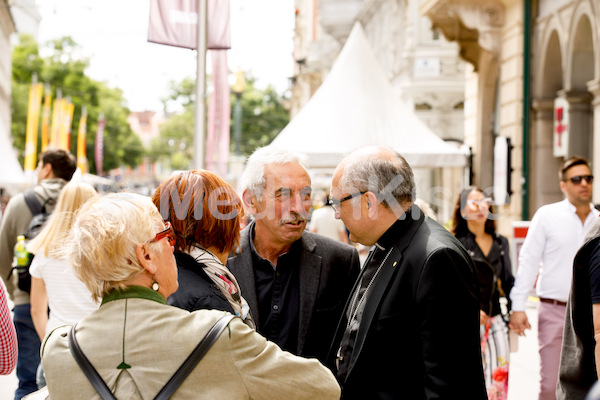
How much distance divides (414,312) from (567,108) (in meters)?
11.7

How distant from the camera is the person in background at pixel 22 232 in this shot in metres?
5.88

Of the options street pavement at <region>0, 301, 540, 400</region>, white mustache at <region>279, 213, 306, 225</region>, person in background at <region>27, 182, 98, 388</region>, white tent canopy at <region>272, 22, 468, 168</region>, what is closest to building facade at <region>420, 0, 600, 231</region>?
white tent canopy at <region>272, 22, 468, 168</region>

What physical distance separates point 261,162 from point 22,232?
315 centimetres

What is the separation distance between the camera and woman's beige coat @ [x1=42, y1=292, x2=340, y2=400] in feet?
7.31

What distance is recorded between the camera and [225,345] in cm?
224

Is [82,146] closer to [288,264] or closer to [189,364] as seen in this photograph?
[288,264]

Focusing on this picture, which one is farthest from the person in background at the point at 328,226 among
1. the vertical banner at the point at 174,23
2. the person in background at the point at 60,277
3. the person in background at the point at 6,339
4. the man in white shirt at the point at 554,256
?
the person in background at the point at 6,339

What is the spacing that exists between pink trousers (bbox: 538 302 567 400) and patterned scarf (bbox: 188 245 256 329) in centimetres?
361

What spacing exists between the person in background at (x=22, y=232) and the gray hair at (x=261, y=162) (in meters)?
2.68

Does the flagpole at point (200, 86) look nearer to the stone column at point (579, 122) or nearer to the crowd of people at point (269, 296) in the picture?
the crowd of people at point (269, 296)

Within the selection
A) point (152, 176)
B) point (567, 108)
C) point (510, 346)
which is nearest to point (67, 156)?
point (510, 346)

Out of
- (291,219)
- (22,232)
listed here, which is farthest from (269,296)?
(22,232)

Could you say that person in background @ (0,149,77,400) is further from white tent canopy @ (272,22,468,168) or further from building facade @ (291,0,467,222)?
building facade @ (291,0,467,222)

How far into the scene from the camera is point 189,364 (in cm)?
223
